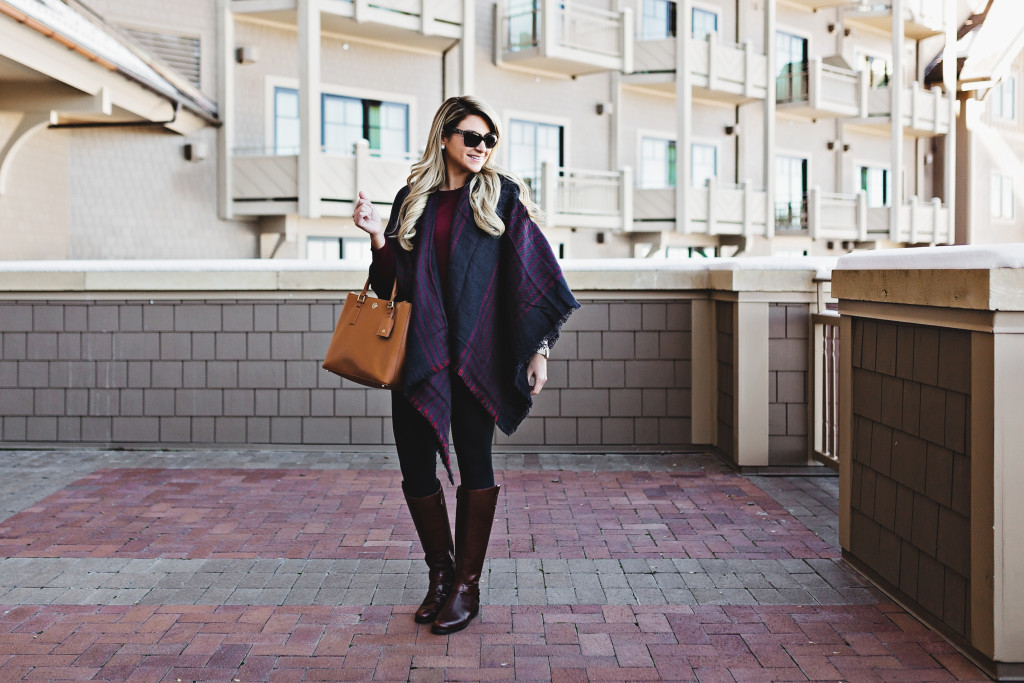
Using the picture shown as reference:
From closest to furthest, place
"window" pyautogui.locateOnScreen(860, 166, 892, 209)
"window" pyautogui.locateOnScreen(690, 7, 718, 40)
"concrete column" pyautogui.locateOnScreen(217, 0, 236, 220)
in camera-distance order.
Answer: "concrete column" pyautogui.locateOnScreen(217, 0, 236, 220) → "window" pyautogui.locateOnScreen(690, 7, 718, 40) → "window" pyautogui.locateOnScreen(860, 166, 892, 209)

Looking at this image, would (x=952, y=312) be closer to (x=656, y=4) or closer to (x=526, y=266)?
(x=526, y=266)

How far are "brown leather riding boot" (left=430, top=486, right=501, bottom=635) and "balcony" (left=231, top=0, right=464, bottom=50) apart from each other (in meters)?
12.6

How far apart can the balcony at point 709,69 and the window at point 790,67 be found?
187 centimetres

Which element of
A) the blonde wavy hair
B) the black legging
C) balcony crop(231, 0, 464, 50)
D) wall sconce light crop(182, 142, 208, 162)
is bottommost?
the black legging

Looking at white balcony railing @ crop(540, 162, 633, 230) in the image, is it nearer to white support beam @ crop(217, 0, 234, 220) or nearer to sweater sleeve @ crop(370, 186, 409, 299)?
white support beam @ crop(217, 0, 234, 220)

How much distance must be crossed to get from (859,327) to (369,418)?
12.5 feet

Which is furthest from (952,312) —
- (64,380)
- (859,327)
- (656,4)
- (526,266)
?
(656,4)

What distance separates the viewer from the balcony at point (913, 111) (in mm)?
23453

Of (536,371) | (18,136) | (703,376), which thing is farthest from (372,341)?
(18,136)

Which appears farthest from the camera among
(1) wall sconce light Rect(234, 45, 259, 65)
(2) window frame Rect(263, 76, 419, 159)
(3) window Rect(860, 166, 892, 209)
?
(3) window Rect(860, 166, 892, 209)

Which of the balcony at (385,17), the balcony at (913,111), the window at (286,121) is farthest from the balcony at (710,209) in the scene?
the window at (286,121)

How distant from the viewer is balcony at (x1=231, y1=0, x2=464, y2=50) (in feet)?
46.5

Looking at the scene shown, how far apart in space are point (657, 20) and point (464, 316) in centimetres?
1790

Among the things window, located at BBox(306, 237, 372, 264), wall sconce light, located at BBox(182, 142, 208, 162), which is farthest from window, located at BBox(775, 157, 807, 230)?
wall sconce light, located at BBox(182, 142, 208, 162)
